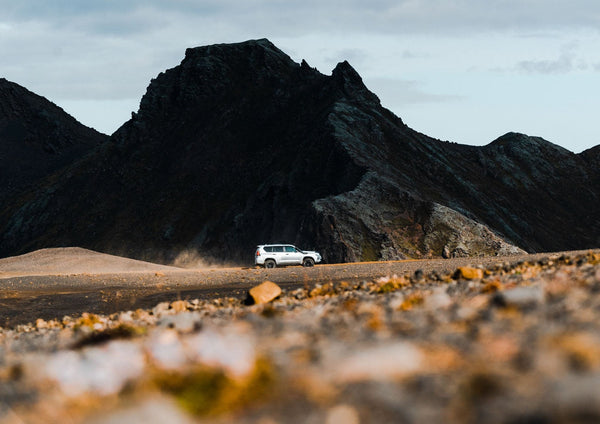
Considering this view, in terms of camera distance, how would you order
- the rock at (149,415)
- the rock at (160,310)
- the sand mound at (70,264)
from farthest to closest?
the sand mound at (70,264), the rock at (160,310), the rock at (149,415)

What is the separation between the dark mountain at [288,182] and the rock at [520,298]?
46.5 m

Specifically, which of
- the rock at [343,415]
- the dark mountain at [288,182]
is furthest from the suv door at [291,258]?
the rock at [343,415]

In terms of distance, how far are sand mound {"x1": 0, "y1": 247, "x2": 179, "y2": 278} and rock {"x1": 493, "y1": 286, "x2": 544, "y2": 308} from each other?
140 ft

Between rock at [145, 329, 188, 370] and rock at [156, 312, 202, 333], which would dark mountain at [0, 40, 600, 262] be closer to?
rock at [156, 312, 202, 333]

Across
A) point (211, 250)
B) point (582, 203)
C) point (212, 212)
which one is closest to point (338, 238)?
point (211, 250)

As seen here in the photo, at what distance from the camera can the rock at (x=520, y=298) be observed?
24.3ft

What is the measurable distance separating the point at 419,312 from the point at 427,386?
3.19 m

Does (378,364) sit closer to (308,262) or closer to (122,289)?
(122,289)

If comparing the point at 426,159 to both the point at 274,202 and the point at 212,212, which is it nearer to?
the point at 274,202

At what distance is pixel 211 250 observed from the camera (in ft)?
254

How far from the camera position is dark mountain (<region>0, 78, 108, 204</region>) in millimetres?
145000

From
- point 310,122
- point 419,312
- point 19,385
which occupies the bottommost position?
point 19,385

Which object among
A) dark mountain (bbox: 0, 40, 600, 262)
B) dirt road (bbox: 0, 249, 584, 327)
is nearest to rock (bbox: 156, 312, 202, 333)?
dirt road (bbox: 0, 249, 584, 327)

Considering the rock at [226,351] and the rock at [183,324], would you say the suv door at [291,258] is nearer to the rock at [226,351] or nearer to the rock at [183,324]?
the rock at [183,324]
